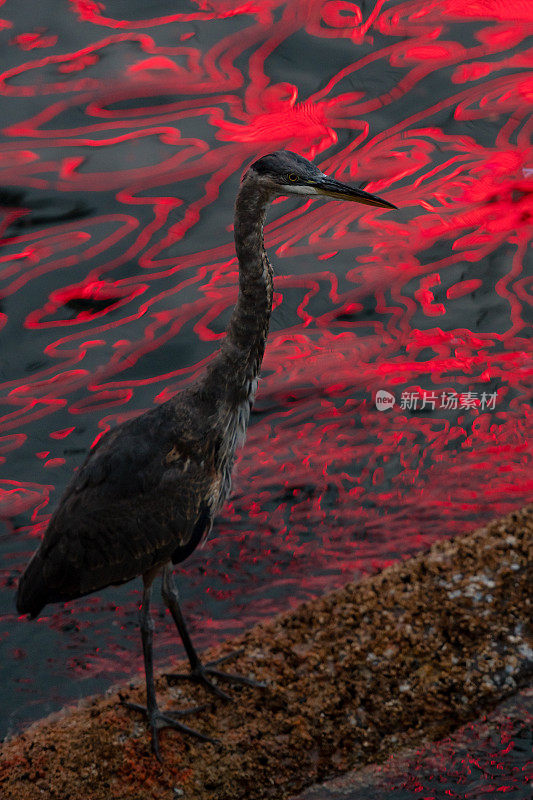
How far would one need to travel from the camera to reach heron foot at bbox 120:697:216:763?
598 centimetres

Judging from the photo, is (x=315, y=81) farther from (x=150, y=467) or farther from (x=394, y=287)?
(x=150, y=467)

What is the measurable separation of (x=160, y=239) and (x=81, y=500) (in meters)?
6.80

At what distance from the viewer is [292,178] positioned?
576 cm

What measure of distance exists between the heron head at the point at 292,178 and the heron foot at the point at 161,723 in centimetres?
328

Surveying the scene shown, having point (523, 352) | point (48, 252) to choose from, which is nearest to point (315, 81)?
point (48, 252)

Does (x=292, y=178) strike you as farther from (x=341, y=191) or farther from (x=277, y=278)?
(x=277, y=278)

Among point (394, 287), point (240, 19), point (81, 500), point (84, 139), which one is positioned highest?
point (240, 19)

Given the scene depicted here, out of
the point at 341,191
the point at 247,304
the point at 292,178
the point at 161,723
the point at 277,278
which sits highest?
the point at 292,178

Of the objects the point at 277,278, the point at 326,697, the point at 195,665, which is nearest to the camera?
the point at 326,697

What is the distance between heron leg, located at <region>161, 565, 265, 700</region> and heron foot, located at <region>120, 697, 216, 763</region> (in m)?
0.20

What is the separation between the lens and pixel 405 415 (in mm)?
10031

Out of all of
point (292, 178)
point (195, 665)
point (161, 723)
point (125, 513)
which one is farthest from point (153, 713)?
point (292, 178)

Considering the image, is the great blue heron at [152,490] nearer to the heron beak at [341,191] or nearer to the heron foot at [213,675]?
the heron foot at [213,675]

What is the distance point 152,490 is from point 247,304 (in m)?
1.30
